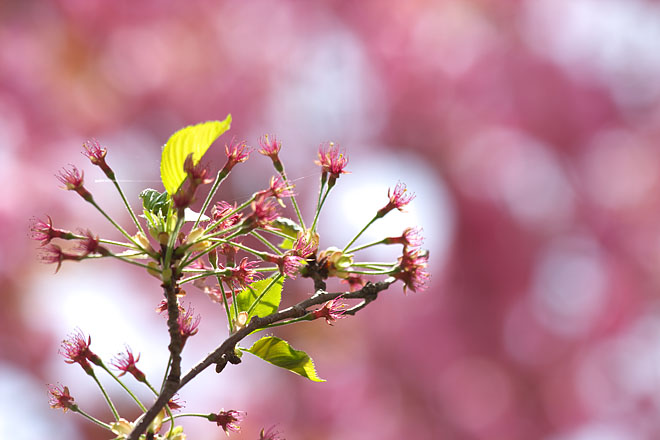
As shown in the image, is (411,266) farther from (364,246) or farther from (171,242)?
(171,242)

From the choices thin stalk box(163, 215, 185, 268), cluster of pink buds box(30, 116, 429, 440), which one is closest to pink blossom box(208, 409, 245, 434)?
cluster of pink buds box(30, 116, 429, 440)

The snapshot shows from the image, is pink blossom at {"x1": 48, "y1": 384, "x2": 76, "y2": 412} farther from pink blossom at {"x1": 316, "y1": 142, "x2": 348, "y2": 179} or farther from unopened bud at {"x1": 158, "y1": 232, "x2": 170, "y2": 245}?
pink blossom at {"x1": 316, "y1": 142, "x2": 348, "y2": 179}

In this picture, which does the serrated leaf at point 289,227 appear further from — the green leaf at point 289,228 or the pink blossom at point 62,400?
the pink blossom at point 62,400

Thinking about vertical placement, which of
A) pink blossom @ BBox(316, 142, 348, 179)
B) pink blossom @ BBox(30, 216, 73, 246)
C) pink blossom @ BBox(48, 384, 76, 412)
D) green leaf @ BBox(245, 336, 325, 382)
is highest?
pink blossom @ BBox(316, 142, 348, 179)

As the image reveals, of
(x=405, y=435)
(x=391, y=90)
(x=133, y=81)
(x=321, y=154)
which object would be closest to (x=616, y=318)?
(x=405, y=435)

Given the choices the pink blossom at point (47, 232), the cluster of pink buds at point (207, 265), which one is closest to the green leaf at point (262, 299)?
the cluster of pink buds at point (207, 265)

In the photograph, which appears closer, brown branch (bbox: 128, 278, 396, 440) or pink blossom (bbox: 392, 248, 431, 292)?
brown branch (bbox: 128, 278, 396, 440)

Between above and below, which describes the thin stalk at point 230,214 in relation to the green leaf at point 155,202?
below
